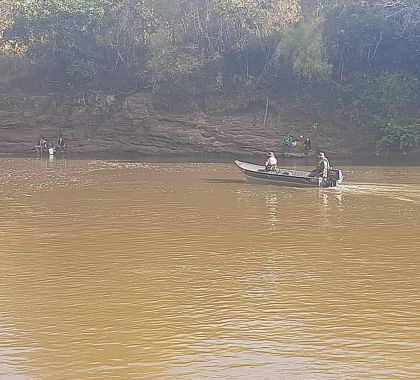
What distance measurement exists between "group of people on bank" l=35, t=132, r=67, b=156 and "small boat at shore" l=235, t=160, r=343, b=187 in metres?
21.0

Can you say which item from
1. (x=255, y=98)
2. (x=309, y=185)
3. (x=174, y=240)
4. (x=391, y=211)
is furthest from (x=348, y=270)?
(x=255, y=98)

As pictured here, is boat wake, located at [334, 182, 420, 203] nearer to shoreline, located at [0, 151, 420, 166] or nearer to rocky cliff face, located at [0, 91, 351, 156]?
shoreline, located at [0, 151, 420, 166]

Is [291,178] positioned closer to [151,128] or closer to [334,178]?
[334,178]

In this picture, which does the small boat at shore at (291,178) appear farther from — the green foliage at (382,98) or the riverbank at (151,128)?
the green foliage at (382,98)

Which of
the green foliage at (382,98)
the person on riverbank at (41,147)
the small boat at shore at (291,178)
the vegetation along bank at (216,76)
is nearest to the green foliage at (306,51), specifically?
the vegetation along bank at (216,76)

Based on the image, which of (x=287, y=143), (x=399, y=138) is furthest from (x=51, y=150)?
(x=399, y=138)

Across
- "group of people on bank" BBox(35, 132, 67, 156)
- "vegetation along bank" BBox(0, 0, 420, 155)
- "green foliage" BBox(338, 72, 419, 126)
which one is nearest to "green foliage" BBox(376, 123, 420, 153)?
"vegetation along bank" BBox(0, 0, 420, 155)

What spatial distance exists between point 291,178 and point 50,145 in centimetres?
2449

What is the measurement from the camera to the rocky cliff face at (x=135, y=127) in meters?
42.9

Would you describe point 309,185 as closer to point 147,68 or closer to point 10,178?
point 10,178

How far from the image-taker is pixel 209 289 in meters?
9.98

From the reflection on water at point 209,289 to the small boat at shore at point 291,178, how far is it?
3654mm

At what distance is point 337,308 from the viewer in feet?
29.6

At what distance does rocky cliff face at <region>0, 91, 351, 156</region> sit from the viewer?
42875 millimetres
